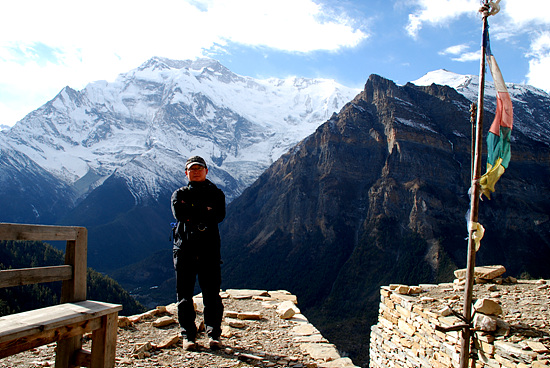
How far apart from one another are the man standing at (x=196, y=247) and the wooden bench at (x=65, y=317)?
5.33 feet

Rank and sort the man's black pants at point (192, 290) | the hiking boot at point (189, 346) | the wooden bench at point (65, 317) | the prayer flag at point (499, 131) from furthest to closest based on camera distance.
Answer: the prayer flag at point (499, 131)
the man's black pants at point (192, 290)
the hiking boot at point (189, 346)
the wooden bench at point (65, 317)

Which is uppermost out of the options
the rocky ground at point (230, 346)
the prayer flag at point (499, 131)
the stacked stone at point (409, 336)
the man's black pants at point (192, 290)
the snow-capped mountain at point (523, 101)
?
the snow-capped mountain at point (523, 101)

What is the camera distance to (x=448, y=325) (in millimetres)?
7719

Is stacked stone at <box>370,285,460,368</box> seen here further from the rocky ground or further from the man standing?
the man standing

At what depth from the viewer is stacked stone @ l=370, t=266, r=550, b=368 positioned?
654 centimetres

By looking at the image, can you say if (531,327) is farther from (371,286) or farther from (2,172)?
(2,172)

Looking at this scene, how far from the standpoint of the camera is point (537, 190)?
83375mm

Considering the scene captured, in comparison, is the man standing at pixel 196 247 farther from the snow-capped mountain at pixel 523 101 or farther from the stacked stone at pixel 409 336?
the snow-capped mountain at pixel 523 101

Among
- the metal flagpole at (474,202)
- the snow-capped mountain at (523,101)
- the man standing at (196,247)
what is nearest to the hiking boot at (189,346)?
the man standing at (196,247)

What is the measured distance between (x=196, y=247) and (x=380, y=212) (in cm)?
8836

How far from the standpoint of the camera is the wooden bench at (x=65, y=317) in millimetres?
3289

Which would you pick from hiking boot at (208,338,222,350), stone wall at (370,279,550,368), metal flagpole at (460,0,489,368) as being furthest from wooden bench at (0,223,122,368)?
stone wall at (370,279,550,368)

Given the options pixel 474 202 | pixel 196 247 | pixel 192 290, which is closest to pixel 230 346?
pixel 192 290

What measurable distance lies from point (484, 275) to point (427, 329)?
330 cm
